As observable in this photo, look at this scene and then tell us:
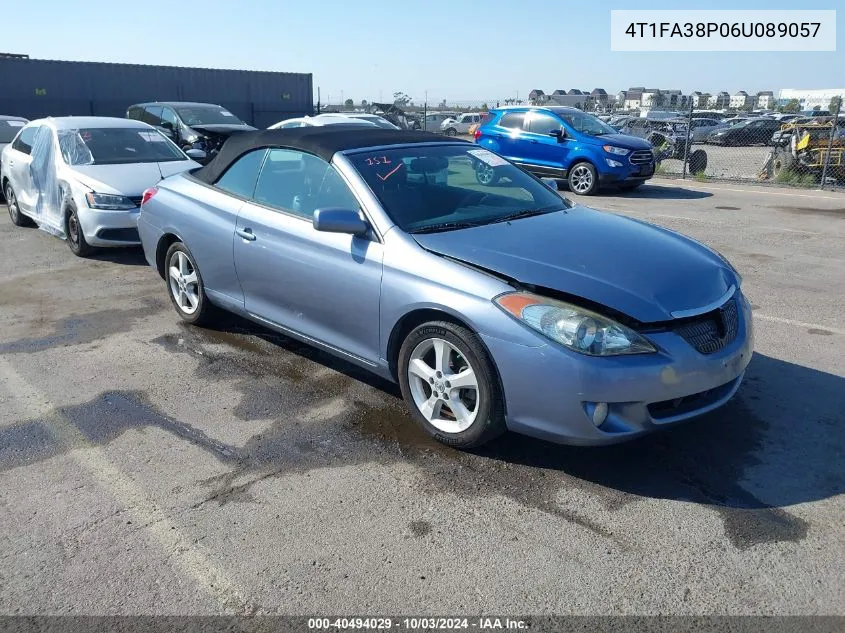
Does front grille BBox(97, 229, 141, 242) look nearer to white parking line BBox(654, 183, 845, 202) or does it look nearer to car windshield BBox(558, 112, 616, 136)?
car windshield BBox(558, 112, 616, 136)

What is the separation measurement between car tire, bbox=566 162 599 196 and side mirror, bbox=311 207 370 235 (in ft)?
34.1

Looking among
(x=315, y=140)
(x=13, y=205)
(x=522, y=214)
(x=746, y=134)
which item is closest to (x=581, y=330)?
(x=522, y=214)

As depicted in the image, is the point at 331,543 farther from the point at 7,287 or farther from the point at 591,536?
the point at 7,287

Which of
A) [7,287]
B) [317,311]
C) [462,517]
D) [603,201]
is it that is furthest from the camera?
[603,201]

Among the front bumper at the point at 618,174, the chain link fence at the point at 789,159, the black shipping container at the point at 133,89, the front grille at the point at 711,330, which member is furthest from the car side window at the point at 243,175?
the black shipping container at the point at 133,89

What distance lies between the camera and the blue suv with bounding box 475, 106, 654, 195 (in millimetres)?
13461

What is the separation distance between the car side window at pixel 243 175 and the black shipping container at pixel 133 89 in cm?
2338

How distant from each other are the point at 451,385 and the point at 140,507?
1.57 meters

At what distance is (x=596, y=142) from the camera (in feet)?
44.4

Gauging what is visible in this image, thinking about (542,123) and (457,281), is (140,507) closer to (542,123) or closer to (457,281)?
(457,281)

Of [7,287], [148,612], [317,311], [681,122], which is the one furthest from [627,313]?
[681,122]

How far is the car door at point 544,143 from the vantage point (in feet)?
46.1

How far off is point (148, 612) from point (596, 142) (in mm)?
12477

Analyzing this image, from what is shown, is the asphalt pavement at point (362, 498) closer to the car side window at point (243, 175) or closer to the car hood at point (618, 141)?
the car side window at point (243, 175)
